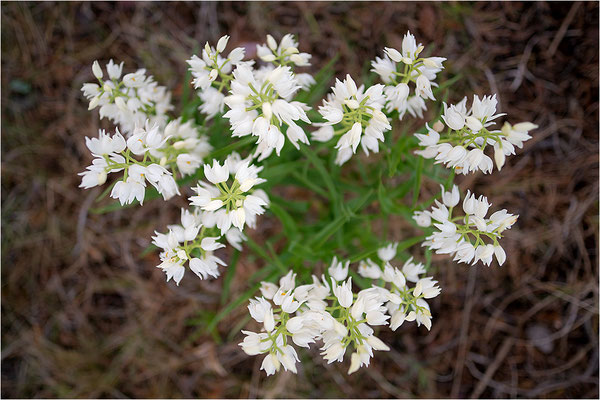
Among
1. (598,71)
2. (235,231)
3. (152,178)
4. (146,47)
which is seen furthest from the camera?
(146,47)

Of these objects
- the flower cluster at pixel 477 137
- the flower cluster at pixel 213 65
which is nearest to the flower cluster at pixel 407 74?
the flower cluster at pixel 477 137

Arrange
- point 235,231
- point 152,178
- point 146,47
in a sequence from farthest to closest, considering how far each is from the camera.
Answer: point 146,47 < point 235,231 < point 152,178

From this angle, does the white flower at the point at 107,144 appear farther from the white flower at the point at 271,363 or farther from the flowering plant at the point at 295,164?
the white flower at the point at 271,363

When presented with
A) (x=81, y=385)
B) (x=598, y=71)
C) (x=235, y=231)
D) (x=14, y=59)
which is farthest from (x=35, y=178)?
(x=598, y=71)

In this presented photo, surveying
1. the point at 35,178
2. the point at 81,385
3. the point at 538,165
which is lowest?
the point at 81,385

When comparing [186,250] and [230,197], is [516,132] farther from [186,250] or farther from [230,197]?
[186,250]

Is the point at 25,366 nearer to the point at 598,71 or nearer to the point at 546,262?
the point at 546,262

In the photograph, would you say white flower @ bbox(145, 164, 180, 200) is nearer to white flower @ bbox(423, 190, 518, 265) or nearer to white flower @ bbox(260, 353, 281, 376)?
white flower @ bbox(260, 353, 281, 376)
